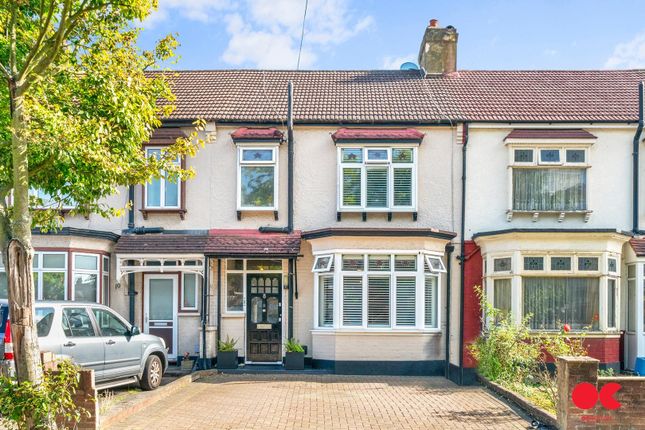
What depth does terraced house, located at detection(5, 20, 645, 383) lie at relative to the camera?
15.8 metres

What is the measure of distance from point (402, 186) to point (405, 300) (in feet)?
9.74

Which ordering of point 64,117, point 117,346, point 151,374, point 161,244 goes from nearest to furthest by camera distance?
1. point 64,117
2. point 117,346
3. point 151,374
4. point 161,244

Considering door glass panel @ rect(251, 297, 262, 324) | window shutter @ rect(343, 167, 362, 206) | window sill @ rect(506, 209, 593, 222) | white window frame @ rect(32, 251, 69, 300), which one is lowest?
door glass panel @ rect(251, 297, 262, 324)

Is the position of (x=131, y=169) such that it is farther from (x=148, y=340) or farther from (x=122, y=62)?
(x=148, y=340)

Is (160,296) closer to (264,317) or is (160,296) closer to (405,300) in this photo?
(264,317)

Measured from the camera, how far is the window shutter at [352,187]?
54.7 ft

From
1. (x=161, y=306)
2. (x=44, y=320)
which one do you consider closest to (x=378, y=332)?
(x=161, y=306)

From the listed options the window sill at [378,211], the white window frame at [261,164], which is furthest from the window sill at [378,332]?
the white window frame at [261,164]

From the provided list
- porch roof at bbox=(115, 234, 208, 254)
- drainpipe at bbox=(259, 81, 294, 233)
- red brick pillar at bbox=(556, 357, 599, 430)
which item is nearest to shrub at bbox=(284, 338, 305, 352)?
drainpipe at bbox=(259, 81, 294, 233)

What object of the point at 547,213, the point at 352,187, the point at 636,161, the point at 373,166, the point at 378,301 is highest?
the point at 636,161

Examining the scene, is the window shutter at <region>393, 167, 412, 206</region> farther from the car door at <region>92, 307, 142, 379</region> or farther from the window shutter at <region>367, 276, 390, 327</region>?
the car door at <region>92, 307, 142, 379</region>

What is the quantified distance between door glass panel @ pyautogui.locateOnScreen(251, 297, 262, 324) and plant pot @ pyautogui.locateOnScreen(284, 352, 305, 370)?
159 cm

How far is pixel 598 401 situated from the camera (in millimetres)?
8898

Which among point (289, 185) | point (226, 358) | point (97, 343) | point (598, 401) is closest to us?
point (598, 401)
